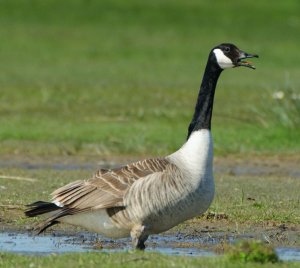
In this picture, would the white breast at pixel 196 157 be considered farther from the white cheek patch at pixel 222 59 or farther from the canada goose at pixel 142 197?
the white cheek patch at pixel 222 59

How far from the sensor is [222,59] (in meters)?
9.21

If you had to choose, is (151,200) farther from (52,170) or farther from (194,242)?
(52,170)

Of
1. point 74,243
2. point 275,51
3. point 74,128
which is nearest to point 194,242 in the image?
point 74,243

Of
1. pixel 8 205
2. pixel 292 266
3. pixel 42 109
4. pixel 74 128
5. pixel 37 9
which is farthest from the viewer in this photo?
pixel 37 9

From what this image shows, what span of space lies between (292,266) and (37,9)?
33.1 m

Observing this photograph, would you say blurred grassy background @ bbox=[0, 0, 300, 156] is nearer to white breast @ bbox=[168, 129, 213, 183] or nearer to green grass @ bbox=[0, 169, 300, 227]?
green grass @ bbox=[0, 169, 300, 227]

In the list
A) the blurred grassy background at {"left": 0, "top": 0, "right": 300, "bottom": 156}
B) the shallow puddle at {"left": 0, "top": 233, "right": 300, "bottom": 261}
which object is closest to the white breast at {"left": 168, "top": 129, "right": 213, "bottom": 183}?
the shallow puddle at {"left": 0, "top": 233, "right": 300, "bottom": 261}

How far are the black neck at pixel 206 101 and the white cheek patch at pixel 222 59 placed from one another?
0.19ft

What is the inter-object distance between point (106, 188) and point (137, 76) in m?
19.6

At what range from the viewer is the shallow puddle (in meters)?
8.79

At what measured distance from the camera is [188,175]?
27.5ft

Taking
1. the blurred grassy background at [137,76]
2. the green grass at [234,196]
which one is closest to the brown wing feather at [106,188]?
the green grass at [234,196]

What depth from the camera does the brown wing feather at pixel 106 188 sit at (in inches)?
333

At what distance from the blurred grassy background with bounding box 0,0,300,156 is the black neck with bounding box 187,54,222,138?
646 centimetres
